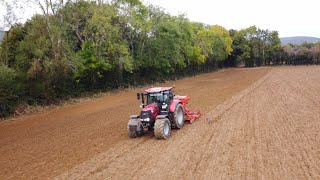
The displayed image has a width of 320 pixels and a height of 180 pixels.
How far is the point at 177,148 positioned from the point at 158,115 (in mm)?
2070

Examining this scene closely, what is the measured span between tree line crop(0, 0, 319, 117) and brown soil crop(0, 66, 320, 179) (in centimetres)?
467

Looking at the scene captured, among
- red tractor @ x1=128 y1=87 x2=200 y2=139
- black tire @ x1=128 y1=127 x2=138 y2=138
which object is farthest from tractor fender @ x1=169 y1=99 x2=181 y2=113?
black tire @ x1=128 y1=127 x2=138 y2=138

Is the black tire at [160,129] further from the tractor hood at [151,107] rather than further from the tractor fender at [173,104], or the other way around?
the tractor fender at [173,104]

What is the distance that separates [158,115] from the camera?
1323cm

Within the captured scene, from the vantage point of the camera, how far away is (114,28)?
98.2ft

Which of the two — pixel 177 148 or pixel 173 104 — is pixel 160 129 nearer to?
pixel 177 148

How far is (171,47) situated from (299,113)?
85.5ft

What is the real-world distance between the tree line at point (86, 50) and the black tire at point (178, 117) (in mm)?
12027

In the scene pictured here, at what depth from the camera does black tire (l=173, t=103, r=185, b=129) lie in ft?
45.5

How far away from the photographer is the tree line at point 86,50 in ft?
73.2

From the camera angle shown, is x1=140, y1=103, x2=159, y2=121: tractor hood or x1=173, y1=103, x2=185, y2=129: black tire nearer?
x1=140, y1=103, x2=159, y2=121: tractor hood

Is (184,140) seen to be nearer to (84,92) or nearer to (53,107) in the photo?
(53,107)

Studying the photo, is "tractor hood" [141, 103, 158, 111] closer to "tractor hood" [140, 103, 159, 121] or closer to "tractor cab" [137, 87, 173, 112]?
"tractor hood" [140, 103, 159, 121]

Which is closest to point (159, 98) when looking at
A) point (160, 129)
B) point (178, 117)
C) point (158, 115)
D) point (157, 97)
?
point (157, 97)
